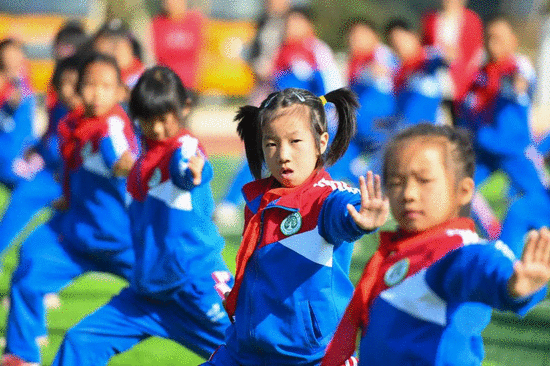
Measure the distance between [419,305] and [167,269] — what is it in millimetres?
1566

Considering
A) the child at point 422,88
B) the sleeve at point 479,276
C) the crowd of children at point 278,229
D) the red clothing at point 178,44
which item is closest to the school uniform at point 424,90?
the child at point 422,88

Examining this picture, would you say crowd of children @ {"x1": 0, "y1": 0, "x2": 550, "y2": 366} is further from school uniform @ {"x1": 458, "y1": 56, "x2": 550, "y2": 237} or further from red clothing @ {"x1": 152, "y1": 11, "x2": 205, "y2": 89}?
red clothing @ {"x1": 152, "y1": 11, "x2": 205, "y2": 89}

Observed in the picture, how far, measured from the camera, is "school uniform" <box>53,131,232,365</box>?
3.79 metres

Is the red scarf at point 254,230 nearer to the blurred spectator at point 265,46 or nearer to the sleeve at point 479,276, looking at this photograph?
the sleeve at point 479,276

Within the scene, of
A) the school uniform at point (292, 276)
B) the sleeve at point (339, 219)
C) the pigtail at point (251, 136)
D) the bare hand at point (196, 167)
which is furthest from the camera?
the bare hand at point (196, 167)

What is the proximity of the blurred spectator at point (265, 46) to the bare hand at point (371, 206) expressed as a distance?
716cm

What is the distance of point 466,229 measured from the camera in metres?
2.57

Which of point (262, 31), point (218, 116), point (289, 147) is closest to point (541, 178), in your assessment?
point (262, 31)

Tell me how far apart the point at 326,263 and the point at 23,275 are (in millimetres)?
2150

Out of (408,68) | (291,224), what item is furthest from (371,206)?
(408,68)

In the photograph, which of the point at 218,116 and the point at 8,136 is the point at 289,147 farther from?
the point at 218,116

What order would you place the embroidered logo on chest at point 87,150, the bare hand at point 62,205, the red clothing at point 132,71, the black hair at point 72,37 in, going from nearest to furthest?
the embroidered logo on chest at point 87,150, the bare hand at point 62,205, the red clothing at point 132,71, the black hair at point 72,37

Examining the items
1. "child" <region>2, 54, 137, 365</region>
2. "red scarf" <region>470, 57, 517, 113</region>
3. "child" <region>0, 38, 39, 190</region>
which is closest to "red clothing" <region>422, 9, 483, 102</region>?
"red scarf" <region>470, 57, 517, 113</region>

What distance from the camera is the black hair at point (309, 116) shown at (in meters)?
3.14
